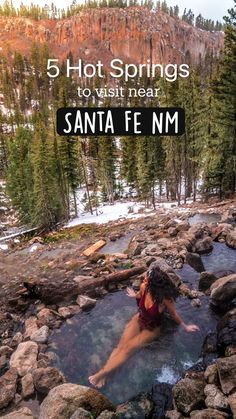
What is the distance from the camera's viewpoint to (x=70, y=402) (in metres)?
5.14

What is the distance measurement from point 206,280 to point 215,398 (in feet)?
13.7

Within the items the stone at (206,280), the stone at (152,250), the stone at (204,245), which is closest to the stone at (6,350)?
the stone at (206,280)

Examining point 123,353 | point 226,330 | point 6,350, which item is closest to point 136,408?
point 123,353

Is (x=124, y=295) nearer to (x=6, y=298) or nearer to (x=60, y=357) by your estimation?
(x=60, y=357)

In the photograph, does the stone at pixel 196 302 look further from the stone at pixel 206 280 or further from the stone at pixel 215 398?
the stone at pixel 215 398

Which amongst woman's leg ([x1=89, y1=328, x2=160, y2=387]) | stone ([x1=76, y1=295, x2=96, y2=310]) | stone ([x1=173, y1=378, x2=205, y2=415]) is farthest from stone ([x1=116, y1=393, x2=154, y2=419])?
stone ([x1=76, y1=295, x2=96, y2=310])

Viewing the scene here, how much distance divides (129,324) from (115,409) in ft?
7.33

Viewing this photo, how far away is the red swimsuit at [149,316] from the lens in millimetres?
6961

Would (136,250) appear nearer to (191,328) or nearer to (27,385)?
(191,328)

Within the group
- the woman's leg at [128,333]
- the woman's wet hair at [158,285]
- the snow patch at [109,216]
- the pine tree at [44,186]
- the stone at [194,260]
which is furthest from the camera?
the pine tree at [44,186]

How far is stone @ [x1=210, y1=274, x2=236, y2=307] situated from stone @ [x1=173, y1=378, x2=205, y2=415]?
2.68 meters

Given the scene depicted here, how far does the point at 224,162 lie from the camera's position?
25.3 meters

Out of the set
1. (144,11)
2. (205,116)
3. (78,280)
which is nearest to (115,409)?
(78,280)

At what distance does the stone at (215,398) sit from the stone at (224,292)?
9.33 ft
